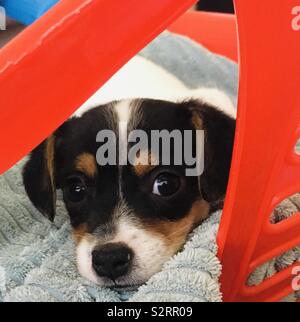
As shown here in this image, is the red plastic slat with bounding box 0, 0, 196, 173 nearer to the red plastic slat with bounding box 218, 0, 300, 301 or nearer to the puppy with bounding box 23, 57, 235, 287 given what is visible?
the red plastic slat with bounding box 218, 0, 300, 301

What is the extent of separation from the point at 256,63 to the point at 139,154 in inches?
14.6

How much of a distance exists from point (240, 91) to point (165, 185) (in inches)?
13.7

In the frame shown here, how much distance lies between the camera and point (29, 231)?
1284mm

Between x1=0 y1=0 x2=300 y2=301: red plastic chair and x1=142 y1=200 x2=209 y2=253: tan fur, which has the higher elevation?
x1=0 y1=0 x2=300 y2=301: red plastic chair

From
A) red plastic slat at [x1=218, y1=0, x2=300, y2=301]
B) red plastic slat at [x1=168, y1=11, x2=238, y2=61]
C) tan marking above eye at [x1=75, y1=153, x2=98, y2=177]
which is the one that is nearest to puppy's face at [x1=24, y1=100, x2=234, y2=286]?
tan marking above eye at [x1=75, y1=153, x2=98, y2=177]

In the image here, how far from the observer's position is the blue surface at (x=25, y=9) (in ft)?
4.68

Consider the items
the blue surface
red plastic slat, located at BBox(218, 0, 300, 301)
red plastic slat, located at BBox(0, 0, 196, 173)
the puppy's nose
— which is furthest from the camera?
the blue surface

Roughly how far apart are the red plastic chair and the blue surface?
0.71 m

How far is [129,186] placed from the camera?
113 centimetres

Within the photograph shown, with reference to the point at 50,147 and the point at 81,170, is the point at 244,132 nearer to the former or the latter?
the point at 81,170

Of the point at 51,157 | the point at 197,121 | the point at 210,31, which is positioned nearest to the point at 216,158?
the point at 197,121

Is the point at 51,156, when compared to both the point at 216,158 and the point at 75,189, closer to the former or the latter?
the point at 75,189

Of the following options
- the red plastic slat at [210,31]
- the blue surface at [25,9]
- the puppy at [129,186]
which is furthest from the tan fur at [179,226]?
the red plastic slat at [210,31]

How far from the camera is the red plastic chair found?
25.9 inches
